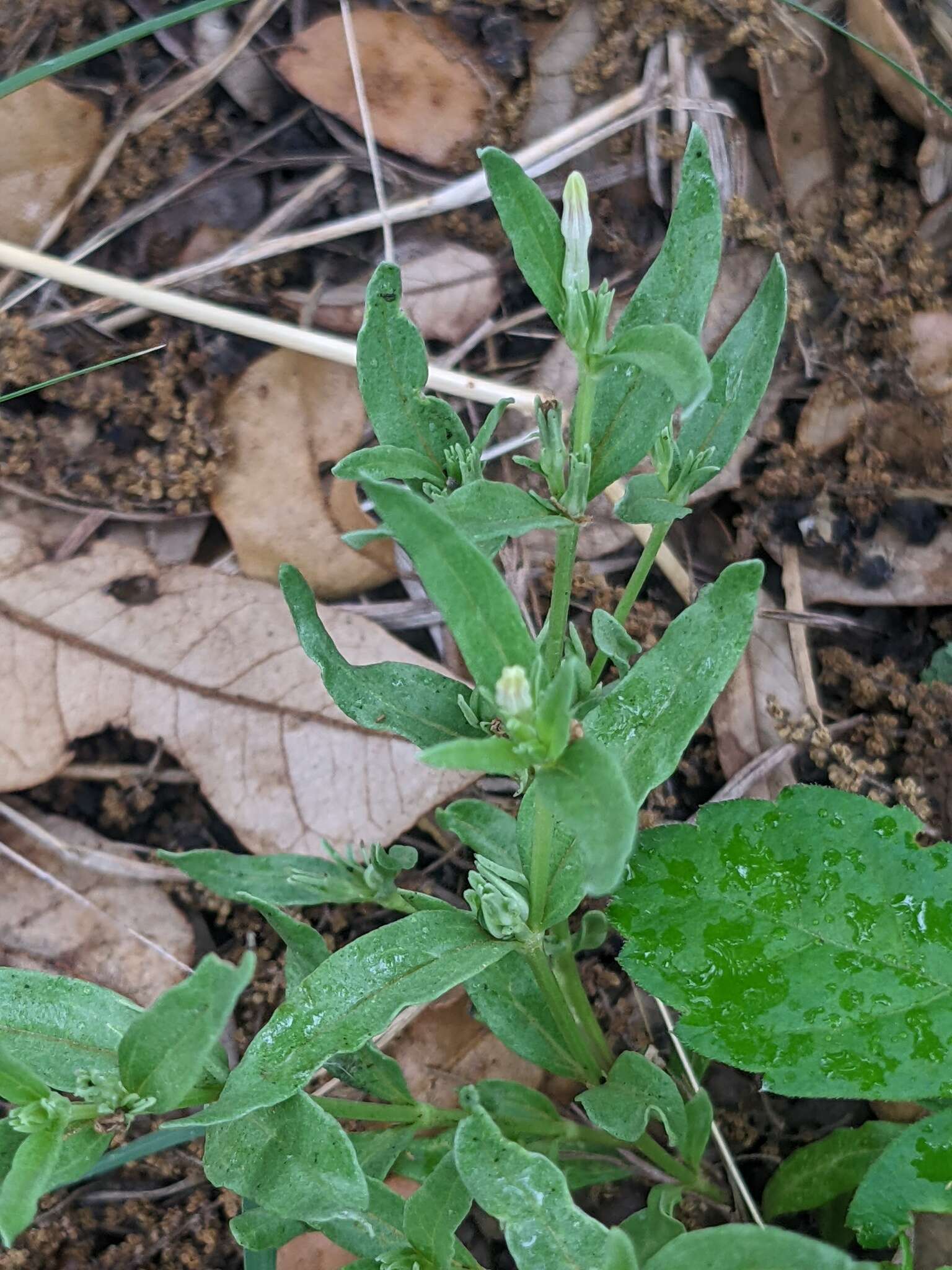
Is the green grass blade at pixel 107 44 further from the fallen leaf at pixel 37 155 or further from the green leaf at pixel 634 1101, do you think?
the green leaf at pixel 634 1101

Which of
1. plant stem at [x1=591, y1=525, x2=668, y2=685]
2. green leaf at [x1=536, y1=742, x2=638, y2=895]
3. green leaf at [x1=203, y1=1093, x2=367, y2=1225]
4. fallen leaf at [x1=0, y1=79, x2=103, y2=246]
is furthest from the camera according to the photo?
fallen leaf at [x1=0, y1=79, x2=103, y2=246]

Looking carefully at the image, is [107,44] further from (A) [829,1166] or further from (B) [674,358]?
(A) [829,1166]

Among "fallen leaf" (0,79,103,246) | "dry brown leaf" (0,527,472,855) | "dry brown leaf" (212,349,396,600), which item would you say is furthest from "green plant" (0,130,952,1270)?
"fallen leaf" (0,79,103,246)

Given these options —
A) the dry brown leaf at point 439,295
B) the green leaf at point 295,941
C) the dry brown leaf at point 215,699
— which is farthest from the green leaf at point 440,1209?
the dry brown leaf at point 439,295

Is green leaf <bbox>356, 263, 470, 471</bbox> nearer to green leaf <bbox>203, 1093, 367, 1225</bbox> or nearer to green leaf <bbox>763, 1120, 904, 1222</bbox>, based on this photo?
green leaf <bbox>203, 1093, 367, 1225</bbox>

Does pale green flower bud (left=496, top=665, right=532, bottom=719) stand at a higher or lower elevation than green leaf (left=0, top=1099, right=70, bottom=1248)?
higher

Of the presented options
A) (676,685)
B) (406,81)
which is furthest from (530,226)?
(406,81)

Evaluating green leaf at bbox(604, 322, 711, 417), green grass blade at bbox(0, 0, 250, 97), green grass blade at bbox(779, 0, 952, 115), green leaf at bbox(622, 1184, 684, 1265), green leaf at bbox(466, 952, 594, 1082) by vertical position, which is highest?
green grass blade at bbox(0, 0, 250, 97)
